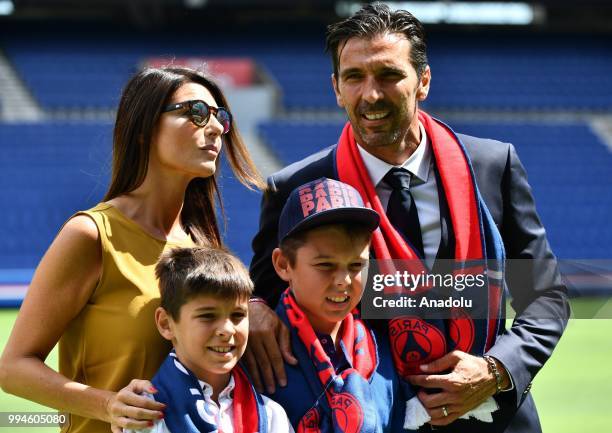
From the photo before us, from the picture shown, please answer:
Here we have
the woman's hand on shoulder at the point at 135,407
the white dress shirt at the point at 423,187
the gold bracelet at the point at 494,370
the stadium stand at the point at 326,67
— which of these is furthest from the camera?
the stadium stand at the point at 326,67

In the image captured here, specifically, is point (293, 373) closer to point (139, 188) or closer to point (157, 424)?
point (157, 424)

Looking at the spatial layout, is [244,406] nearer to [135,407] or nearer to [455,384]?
[135,407]

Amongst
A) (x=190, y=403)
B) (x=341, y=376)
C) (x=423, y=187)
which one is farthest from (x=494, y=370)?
(x=190, y=403)

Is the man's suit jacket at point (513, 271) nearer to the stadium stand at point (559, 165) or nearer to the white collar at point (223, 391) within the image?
the white collar at point (223, 391)

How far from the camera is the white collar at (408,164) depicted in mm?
2389

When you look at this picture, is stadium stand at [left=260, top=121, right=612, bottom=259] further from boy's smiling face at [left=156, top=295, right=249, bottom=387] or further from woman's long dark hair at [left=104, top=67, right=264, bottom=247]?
boy's smiling face at [left=156, top=295, right=249, bottom=387]

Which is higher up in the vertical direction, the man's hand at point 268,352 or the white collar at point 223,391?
the man's hand at point 268,352

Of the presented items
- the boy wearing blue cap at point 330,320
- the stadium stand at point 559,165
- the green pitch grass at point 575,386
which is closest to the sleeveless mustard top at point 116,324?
the boy wearing blue cap at point 330,320

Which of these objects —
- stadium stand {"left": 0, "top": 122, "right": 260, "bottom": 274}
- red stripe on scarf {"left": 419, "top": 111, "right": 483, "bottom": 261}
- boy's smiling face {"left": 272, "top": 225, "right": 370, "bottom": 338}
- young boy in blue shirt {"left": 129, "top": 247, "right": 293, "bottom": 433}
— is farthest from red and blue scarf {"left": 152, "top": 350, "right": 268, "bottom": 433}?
stadium stand {"left": 0, "top": 122, "right": 260, "bottom": 274}

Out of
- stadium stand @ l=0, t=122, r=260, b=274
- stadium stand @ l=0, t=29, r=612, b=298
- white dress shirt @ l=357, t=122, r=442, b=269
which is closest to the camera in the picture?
white dress shirt @ l=357, t=122, r=442, b=269

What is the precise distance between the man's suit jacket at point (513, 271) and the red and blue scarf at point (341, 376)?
295 millimetres

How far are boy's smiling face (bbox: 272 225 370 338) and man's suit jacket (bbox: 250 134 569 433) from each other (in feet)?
0.99

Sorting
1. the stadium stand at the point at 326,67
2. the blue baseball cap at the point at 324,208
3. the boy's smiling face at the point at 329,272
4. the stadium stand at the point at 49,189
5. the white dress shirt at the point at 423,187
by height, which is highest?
the stadium stand at the point at 326,67

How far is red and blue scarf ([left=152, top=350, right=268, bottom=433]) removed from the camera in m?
2.00
